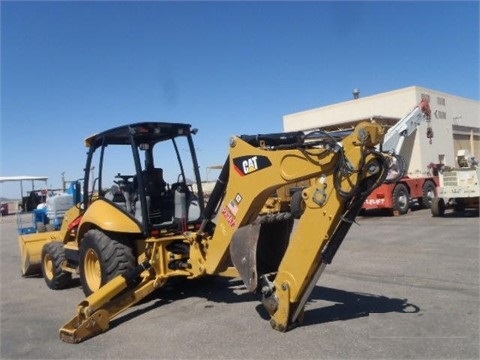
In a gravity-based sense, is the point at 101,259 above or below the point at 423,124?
below

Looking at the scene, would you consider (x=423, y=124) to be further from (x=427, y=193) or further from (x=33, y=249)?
(x=33, y=249)

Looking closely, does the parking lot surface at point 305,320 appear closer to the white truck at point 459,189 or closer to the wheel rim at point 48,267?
the wheel rim at point 48,267

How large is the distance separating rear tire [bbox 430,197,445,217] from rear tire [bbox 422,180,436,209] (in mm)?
3161

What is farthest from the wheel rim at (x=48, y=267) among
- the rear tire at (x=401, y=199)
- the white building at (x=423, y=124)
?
the white building at (x=423, y=124)

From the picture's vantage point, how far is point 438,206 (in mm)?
16766

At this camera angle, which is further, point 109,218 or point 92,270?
point 92,270

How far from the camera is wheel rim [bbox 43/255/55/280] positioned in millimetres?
8516

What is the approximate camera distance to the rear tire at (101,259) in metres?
6.61

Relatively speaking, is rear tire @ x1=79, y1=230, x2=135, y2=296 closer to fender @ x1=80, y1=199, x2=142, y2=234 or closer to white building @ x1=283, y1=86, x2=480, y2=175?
fender @ x1=80, y1=199, x2=142, y2=234

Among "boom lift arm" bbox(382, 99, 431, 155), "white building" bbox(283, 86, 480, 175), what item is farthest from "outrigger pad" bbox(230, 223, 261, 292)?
"white building" bbox(283, 86, 480, 175)

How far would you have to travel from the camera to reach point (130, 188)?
23.7 ft

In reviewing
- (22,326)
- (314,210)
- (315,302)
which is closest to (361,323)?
(315,302)

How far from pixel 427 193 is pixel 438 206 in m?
3.61

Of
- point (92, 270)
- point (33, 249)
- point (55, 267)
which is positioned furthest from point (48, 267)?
point (92, 270)
